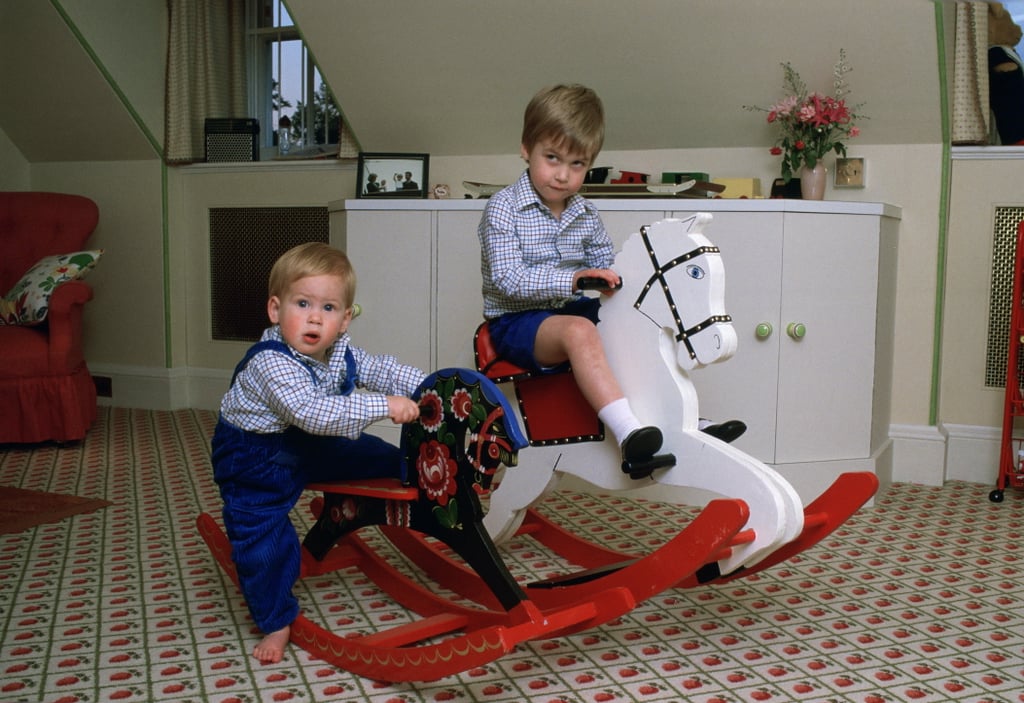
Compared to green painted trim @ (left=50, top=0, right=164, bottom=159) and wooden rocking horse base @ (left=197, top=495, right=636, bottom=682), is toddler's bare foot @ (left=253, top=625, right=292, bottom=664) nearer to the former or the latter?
wooden rocking horse base @ (left=197, top=495, right=636, bottom=682)

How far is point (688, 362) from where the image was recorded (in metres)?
1.84

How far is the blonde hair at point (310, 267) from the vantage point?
1.78 meters

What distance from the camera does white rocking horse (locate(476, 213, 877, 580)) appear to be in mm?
1748

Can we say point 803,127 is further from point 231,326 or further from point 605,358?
point 231,326

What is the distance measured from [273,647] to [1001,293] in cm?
258

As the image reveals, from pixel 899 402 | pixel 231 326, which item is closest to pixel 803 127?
pixel 899 402

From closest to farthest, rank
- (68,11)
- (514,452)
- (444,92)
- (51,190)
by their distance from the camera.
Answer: (514,452)
(444,92)
(68,11)
(51,190)

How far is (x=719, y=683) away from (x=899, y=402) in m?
1.86

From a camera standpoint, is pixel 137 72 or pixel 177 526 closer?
pixel 177 526

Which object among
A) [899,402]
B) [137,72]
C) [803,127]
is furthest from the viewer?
[137,72]

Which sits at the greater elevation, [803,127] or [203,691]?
[803,127]

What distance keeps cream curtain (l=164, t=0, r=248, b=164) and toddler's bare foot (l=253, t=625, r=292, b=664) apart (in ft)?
9.48

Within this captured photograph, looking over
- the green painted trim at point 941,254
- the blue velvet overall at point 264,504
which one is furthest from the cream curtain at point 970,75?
the blue velvet overall at point 264,504

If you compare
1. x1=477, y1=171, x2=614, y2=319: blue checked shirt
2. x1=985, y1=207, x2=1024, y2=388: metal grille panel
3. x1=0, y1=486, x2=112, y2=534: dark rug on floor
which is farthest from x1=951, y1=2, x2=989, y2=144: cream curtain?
x1=0, y1=486, x2=112, y2=534: dark rug on floor
